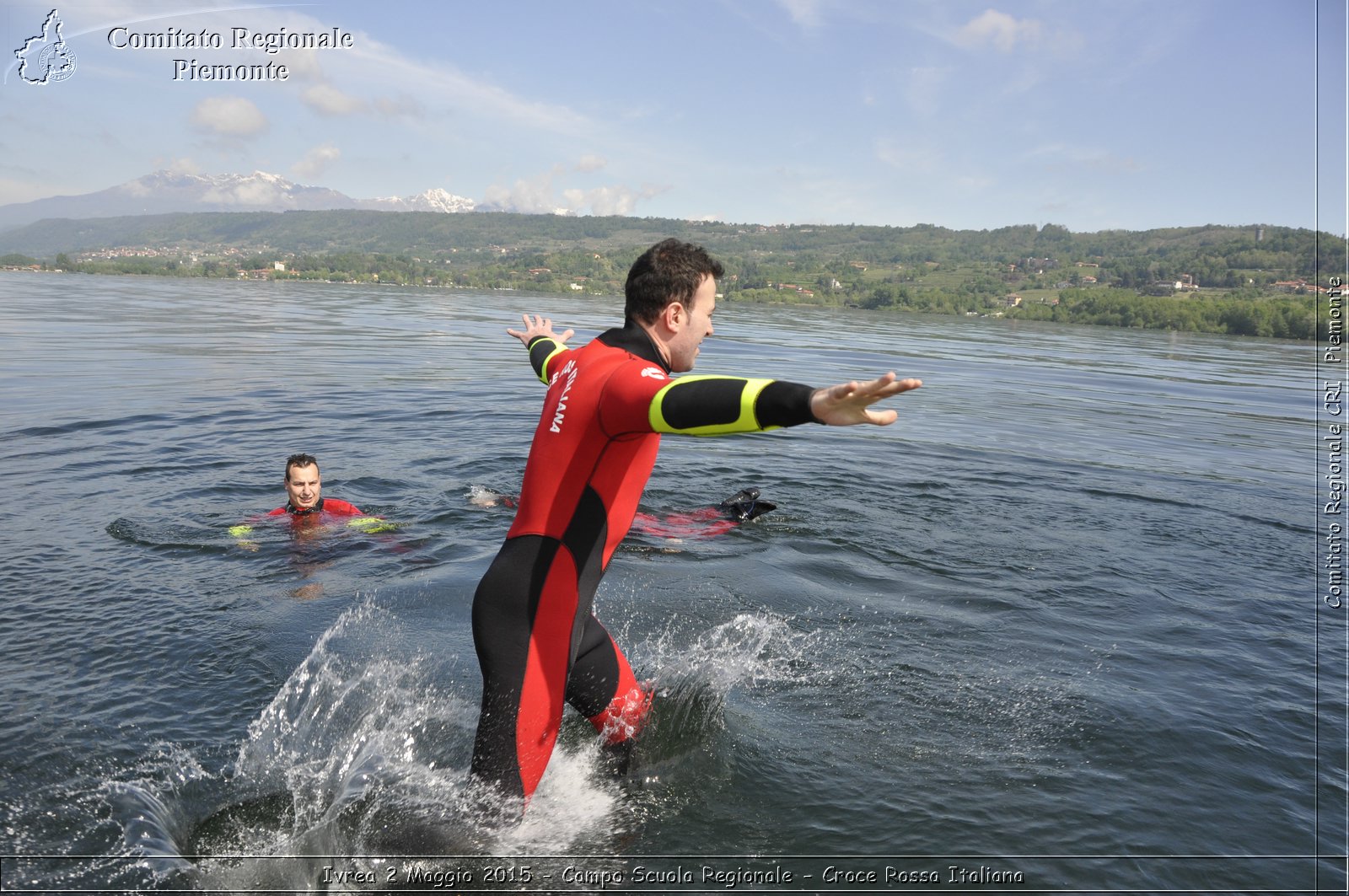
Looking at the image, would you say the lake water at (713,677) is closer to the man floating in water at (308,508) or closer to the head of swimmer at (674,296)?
the man floating in water at (308,508)

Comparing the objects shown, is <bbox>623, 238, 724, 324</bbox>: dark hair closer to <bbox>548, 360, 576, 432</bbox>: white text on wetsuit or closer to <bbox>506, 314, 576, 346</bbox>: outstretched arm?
<bbox>548, 360, 576, 432</bbox>: white text on wetsuit

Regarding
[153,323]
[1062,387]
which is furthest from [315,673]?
[153,323]

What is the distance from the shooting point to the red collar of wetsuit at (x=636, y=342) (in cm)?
344

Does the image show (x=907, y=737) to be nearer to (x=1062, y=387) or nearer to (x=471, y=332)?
(x=1062, y=387)

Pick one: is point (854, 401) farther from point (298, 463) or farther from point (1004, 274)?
point (1004, 274)

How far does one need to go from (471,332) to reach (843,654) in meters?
34.5

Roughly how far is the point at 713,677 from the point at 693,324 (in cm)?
296

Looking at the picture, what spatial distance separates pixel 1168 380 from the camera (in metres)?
29.7

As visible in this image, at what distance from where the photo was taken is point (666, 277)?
3.42 metres

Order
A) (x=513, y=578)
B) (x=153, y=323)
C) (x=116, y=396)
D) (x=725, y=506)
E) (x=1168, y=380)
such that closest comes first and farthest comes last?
(x=513, y=578) → (x=725, y=506) → (x=116, y=396) → (x=1168, y=380) → (x=153, y=323)

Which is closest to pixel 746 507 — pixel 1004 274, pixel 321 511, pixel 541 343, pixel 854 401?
pixel 321 511

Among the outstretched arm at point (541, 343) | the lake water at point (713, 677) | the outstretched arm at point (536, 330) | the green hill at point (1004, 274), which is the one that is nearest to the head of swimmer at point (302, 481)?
the lake water at point (713, 677)

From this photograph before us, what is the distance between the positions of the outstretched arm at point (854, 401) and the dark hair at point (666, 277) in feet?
3.02

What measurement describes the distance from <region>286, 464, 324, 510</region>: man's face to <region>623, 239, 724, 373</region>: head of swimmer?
6145 mm
